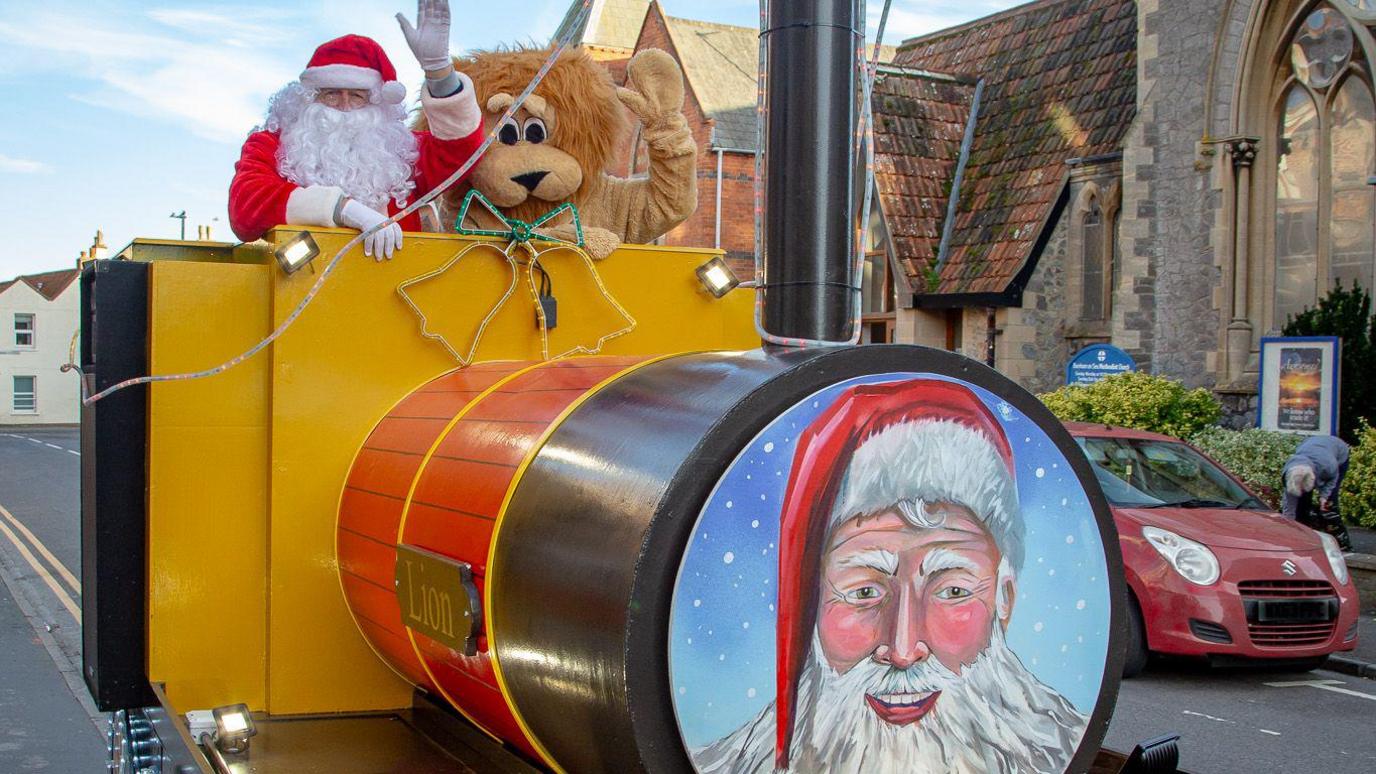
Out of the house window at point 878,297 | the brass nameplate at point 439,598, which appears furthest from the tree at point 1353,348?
the brass nameplate at point 439,598

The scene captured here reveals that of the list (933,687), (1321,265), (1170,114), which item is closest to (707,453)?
(933,687)

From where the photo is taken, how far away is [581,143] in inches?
174

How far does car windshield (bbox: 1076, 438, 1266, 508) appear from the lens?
977cm

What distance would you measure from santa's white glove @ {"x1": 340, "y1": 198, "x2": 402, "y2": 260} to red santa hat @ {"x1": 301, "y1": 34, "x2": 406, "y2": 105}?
66 centimetres

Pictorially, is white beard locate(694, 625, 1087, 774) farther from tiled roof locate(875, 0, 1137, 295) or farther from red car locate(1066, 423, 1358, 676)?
tiled roof locate(875, 0, 1137, 295)

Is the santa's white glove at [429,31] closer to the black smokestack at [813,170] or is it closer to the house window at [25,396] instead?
the black smokestack at [813,170]

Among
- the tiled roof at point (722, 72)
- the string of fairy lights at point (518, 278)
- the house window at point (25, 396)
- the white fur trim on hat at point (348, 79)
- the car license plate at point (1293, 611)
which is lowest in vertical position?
the house window at point (25, 396)

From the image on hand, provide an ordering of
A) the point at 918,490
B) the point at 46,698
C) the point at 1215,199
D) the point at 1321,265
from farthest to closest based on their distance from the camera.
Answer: the point at 1215,199 < the point at 1321,265 < the point at 46,698 < the point at 918,490

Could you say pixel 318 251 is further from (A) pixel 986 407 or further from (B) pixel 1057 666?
(B) pixel 1057 666

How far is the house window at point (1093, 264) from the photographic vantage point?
68.3 feet

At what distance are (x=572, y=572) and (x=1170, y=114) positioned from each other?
17.6 m

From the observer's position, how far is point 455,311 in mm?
3838

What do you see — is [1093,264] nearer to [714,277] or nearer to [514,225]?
[714,277]

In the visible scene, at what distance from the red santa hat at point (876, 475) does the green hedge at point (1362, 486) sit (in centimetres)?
1274
